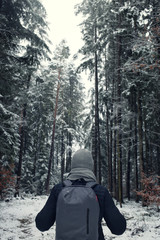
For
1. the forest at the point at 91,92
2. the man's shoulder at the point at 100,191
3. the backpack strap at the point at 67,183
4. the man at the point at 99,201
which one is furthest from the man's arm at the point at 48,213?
the forest at the point at 91,92

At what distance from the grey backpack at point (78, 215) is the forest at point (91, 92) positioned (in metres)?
5.27

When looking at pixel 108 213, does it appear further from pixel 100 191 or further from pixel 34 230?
pixel 34 230

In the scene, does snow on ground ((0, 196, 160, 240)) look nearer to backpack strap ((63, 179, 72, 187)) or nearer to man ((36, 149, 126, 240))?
man ((36, 149, 126, 240))

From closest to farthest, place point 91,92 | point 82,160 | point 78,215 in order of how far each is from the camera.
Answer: point 78,215
point 82,160
point 91,92

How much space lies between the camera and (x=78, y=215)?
1944 millimetres

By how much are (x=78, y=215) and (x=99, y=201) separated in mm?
311

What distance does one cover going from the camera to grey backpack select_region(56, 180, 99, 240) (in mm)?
1894

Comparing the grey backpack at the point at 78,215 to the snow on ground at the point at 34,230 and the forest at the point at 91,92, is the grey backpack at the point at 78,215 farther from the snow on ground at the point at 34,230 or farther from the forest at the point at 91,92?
the snow on ground at the point at 34,230

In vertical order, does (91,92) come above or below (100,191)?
above

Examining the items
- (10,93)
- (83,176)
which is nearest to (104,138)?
(10,93)

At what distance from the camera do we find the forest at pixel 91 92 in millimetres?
10469

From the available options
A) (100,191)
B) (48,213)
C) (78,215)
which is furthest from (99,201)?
(48,213)

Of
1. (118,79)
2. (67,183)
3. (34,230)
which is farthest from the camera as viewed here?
(118,79)

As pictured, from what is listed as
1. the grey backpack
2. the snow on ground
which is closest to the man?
the grey backpack
